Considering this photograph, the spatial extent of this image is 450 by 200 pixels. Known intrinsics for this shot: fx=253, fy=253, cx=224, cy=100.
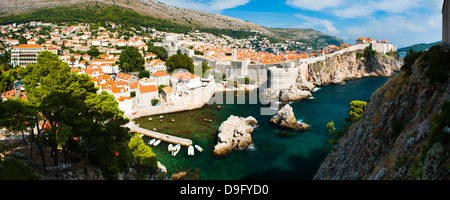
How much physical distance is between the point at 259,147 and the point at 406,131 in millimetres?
8496

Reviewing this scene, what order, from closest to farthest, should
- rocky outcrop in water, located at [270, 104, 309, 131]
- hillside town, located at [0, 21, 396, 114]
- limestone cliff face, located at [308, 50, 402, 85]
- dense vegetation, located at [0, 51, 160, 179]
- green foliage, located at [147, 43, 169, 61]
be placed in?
dense vegetation, located at [0, 51, 160, 179] < rocky outcrop in water, located at [270, 104, 309, 131] < hillside town, located at [0, 21, 396, 114] < limestone cliff face, located at [308, 50, 402, 85] < green foliage, located at [147, 43, 169, 61]

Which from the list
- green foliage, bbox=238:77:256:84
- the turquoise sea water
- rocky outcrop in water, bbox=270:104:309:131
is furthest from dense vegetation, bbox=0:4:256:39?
rocky outcrop in water, bbox=270:104:309:131

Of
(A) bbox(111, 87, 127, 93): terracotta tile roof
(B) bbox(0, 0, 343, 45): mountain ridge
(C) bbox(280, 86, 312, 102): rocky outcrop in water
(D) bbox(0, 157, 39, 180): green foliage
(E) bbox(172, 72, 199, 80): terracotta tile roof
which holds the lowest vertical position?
(D) bbox(0, 157, 39, 180): green foliage

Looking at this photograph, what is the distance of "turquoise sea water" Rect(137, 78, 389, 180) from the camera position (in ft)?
35.0

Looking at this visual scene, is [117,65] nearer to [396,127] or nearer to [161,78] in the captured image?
[161,78]

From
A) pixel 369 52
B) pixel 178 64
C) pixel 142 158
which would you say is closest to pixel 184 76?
pixel 178 64

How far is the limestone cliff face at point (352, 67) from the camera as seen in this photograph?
108ft

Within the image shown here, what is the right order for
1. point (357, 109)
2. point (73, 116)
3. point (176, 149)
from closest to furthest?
point (73, 116) < point (176, 149) < point (357, 109)

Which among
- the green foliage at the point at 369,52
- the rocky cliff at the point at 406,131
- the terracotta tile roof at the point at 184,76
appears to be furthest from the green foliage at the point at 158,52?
the rocky cliff at the point at 406,131

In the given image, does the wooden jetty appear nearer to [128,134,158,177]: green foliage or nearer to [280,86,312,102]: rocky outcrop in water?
[128,134,158,177]: green foliage

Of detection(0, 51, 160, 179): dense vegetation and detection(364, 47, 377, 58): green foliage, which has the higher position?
detection(364, 47, 377, 58): green foliage

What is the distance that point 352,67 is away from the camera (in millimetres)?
37750

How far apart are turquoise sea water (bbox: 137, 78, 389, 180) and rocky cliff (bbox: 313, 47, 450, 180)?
3971mm
